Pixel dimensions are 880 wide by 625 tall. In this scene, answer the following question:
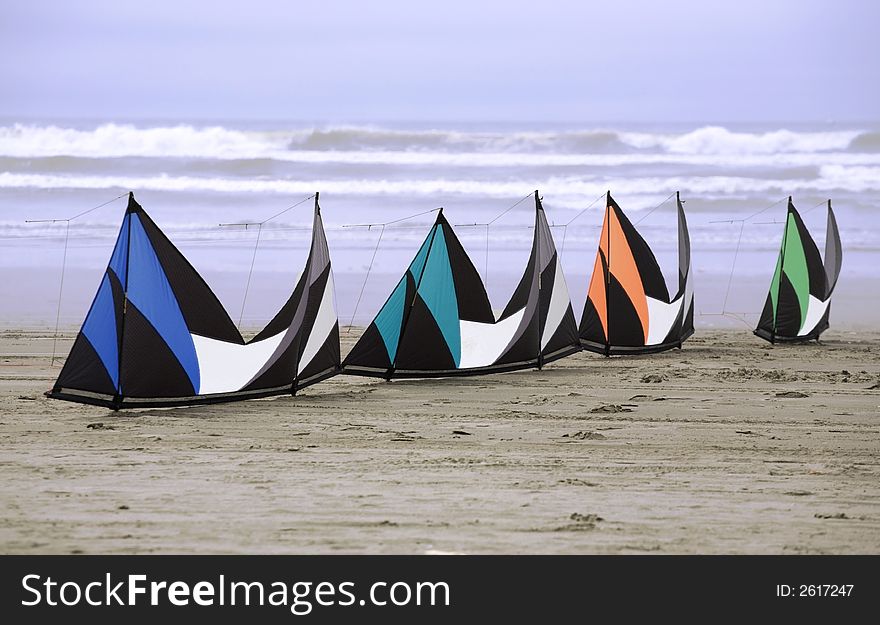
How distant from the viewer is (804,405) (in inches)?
404

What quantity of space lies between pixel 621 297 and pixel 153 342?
641 cm

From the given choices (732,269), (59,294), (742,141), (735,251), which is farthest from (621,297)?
(742,141)

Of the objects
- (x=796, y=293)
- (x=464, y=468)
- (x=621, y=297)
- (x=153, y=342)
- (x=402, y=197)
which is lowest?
(x=464, y=468)

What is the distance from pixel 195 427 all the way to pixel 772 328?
8.99 metres

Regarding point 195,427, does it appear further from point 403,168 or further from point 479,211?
point 403,168

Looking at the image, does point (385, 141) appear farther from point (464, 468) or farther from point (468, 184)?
point (464, 468)

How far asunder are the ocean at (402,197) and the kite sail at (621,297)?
7.79 feet

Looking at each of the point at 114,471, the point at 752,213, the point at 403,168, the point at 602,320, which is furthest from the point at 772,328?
the point at 403,168

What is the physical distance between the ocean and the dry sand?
3.27m

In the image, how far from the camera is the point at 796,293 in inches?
608

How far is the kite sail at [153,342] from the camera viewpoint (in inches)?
372

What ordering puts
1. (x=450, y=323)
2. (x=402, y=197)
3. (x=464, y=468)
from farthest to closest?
(x=402, y=197)
(x=450, y=323)
(x=464, y=468)

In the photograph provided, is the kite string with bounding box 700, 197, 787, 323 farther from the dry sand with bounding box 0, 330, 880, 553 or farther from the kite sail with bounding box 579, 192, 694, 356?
the dry sand with bounding box 0, 330, 880, 553

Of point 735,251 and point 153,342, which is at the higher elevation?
point 735,251
